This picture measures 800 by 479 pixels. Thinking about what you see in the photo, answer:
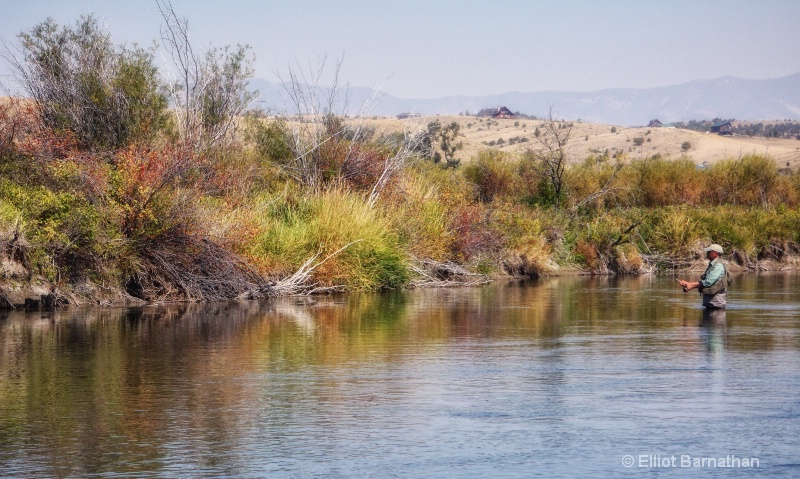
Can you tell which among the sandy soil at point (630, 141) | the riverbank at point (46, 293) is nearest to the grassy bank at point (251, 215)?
the riverbank at point (46, 293)

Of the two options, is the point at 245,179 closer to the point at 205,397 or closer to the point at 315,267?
the point at 315,267

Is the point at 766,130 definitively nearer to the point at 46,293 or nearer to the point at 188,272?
the point at 188,272

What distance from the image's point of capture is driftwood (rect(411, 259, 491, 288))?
101 ft

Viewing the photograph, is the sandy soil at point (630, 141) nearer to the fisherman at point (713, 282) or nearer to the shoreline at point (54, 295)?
the fisherman at point (713, 282)

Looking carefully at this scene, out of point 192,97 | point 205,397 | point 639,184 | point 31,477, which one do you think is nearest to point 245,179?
point 192,97

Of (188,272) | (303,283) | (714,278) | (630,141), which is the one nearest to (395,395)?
(714,278)

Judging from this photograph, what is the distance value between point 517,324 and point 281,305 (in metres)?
5.78

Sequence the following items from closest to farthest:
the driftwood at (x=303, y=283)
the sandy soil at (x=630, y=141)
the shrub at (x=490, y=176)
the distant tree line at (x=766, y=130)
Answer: the driftwood at (x=303, y=283)
the shrub at (x=490, y=176)
the sandy soil at (x=630, y=141)
the distant tree line at (x=766, y=130)

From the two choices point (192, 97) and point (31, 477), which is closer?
point (31, 477)

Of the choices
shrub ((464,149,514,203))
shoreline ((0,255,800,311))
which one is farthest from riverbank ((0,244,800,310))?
shrub ((464,149,514,203))

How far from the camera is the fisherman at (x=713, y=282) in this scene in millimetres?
22016

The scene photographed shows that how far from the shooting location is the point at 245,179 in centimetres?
2977

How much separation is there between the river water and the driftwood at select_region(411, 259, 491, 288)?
9.04 m

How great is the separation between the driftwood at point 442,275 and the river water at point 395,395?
9042mm
